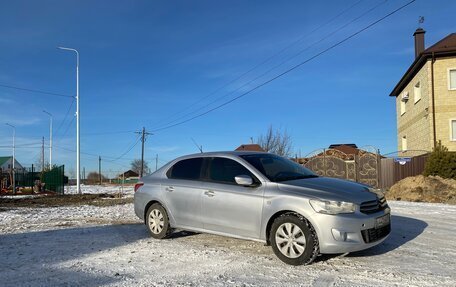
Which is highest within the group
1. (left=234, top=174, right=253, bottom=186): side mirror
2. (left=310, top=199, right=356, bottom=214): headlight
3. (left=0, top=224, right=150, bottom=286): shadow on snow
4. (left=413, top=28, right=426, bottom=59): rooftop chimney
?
(left=413, top=28, right=426, bottom=59): rooftop chimney

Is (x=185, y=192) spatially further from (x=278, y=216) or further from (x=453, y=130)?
(x=453, y=130)

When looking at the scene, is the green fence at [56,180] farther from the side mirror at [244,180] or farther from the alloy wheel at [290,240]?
the alloy wheel at [290,240]

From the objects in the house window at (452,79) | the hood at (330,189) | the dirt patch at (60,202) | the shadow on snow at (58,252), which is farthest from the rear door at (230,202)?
the house window at (452,79)

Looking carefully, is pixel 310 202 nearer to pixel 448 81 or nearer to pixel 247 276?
pixel 247 276

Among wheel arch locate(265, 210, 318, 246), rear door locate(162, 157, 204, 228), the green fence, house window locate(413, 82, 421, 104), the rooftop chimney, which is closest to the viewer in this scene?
wheel arch locate(265, 210, 318, 246)

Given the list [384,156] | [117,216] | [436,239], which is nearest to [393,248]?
[436,239]

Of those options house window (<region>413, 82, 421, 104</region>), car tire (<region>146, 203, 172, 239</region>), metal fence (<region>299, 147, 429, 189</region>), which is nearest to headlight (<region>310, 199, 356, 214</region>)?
car tire (<region>146, 203, 172, 239</region>)

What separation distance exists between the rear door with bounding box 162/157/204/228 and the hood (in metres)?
1.79

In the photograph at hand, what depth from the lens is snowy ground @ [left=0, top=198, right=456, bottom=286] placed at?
5.28 metres

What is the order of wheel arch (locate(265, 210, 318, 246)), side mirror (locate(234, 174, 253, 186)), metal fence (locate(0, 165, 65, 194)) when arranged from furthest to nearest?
metal fence (locate(0, 165, 65, 194)) < side mirror (locate(234, 174, 253, 186)) < wheel arch (locate(265, 210, 318, 246))

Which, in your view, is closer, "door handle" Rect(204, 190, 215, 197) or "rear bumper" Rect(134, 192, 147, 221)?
"door handle" Rect(204, 190, 215, 197)

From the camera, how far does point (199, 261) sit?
6340mm

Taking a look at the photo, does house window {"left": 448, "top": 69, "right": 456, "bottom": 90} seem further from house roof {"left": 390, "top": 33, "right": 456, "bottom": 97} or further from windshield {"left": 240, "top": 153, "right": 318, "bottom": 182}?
windshield {"left": 240, "top": 153, "right": 318, "bottom": 182}

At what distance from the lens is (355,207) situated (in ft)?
19.2
